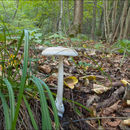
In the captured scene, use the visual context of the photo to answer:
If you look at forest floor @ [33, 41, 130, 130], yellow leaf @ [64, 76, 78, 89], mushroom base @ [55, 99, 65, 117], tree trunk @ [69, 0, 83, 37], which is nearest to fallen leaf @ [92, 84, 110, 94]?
forest floor @ [33, 41, 130, 130]

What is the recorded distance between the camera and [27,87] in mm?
1175

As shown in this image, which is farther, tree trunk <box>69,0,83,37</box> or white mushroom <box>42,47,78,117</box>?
tree trunk <box>69,0,83,37</box>

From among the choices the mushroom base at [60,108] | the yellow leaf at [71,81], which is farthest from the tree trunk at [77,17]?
the mushroom base at [60,108]

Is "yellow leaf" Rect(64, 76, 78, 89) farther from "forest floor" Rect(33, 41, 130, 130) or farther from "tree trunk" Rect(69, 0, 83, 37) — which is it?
"tree trunk" Rect(69, 0, 83, 37)

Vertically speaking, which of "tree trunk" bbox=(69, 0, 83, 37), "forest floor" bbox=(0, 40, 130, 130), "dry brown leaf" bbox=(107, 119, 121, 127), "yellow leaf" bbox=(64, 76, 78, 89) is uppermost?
"tree trunk" bbox=(69, 0, 83, 37)

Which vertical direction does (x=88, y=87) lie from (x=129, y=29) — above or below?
below

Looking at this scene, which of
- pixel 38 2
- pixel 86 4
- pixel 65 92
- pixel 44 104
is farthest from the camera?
pixel 86 4

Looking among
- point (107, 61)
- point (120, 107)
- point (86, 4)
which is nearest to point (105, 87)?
point (120, 107)

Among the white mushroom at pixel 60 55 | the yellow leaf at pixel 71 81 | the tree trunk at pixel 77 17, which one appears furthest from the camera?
the tree trunk at pixel 77 17

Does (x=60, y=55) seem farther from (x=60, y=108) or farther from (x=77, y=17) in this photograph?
(x=77, y=17)

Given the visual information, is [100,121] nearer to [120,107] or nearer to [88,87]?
[120,107]

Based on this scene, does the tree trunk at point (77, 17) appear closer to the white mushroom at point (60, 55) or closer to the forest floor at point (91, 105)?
the forest floor at point (91, 105)

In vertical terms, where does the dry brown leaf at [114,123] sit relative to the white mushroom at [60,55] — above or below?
below

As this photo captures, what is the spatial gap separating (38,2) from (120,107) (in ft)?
27.2
